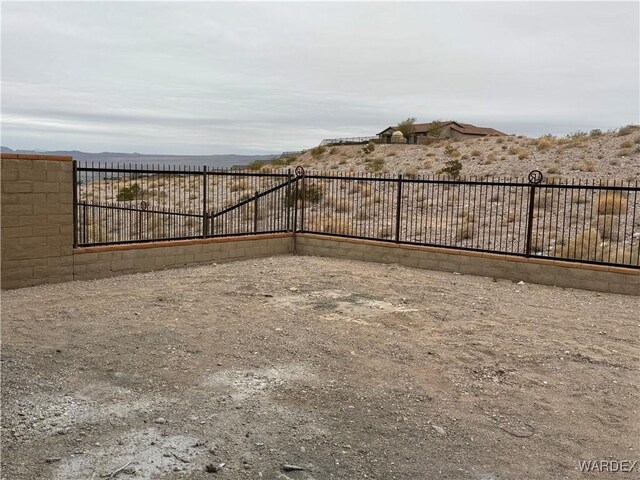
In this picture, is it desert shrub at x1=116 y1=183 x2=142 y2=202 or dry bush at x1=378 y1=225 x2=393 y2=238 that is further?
dry bush at x1=378 y1=225 x2=393 y2=238

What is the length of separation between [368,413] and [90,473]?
7.69 feet

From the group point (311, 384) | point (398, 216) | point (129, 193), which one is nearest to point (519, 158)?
point (129, 193)

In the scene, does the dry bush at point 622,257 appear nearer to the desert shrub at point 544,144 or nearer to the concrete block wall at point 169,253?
the concrete block wall at point 169,253

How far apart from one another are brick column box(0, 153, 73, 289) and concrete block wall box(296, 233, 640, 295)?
19.8 feet

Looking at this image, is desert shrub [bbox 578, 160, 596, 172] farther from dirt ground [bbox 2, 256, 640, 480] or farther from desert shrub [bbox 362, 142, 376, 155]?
desert shrub [bbox 362, 142, 376, 155]

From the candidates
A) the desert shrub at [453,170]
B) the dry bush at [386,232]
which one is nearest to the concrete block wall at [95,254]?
the dry bush at [386,232]

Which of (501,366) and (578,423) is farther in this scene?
(501,366)

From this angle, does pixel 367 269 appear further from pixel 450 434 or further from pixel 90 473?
pixel 90 473

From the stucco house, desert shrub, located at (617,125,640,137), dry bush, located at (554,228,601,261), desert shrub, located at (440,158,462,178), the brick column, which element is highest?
the stucco house

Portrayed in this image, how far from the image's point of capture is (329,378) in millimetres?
5949

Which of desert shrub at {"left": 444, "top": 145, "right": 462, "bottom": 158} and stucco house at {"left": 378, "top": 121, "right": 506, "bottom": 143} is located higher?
stucco house at {"left": 378, "top": 121, "right": 506, "bottom": 143}

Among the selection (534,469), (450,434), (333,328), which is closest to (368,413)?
(450,434)

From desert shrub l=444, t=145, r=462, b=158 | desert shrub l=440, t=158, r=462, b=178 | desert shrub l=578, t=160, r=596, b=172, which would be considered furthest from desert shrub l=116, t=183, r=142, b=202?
desert shrub l=444, t=145, r=462, b=158

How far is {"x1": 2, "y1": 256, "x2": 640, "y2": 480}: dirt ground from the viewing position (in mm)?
4301
